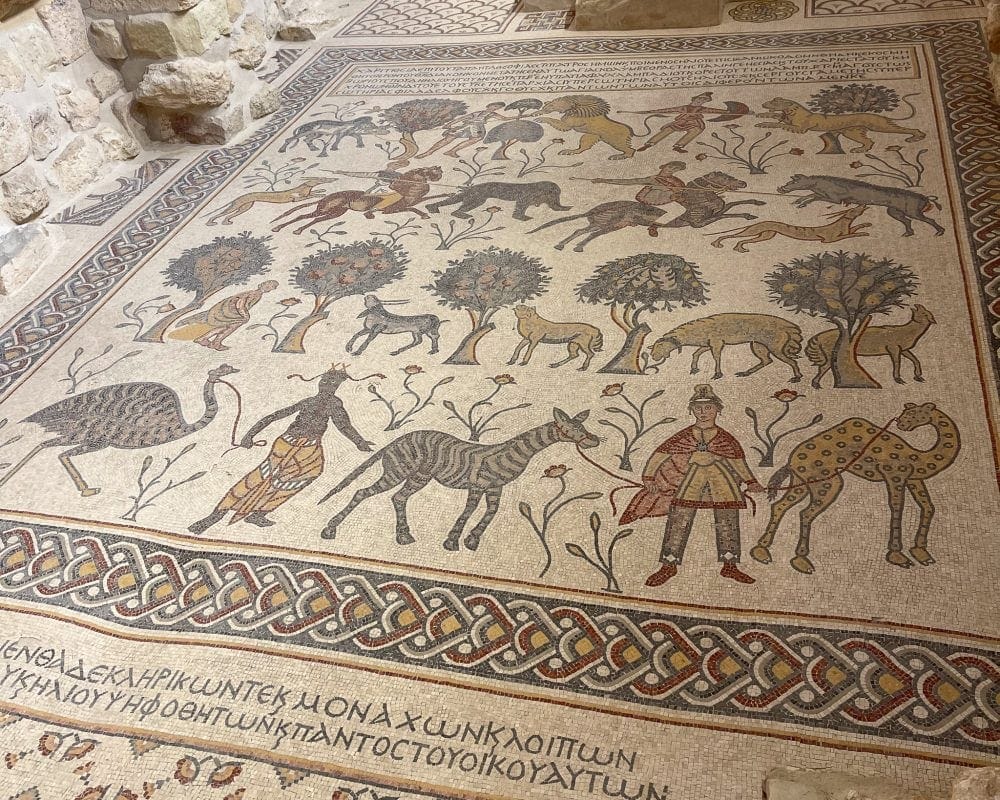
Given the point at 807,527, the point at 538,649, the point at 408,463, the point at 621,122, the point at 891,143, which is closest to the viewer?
the point at 538,649

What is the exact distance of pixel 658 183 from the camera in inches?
127

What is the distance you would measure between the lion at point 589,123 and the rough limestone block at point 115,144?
5.68ft

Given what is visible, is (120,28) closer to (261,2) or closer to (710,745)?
(261,2)

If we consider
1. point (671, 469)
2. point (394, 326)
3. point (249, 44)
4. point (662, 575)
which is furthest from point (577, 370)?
point (249, 44)

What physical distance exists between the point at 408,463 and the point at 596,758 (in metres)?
0.86

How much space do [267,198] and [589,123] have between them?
1334 mm

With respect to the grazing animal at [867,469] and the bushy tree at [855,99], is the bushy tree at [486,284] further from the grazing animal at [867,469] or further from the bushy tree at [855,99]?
the bushy tree at [855,99]

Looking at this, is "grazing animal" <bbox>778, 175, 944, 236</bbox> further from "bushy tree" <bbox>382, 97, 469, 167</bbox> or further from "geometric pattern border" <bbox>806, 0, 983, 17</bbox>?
"geometric pattern border" <bbox>806, 0, 983, 17</bbox>

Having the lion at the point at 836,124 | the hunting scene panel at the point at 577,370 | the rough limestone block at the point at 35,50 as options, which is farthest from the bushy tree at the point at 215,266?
the lion at the point at 836,124

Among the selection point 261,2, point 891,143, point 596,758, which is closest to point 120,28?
point 261,2

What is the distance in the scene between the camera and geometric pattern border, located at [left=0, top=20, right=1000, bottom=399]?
273cm

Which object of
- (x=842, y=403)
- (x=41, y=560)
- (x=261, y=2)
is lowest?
(x=842, y=403)

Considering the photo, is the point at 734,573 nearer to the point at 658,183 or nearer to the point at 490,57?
the point at 658,183

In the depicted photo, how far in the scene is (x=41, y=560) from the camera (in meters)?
1.99
